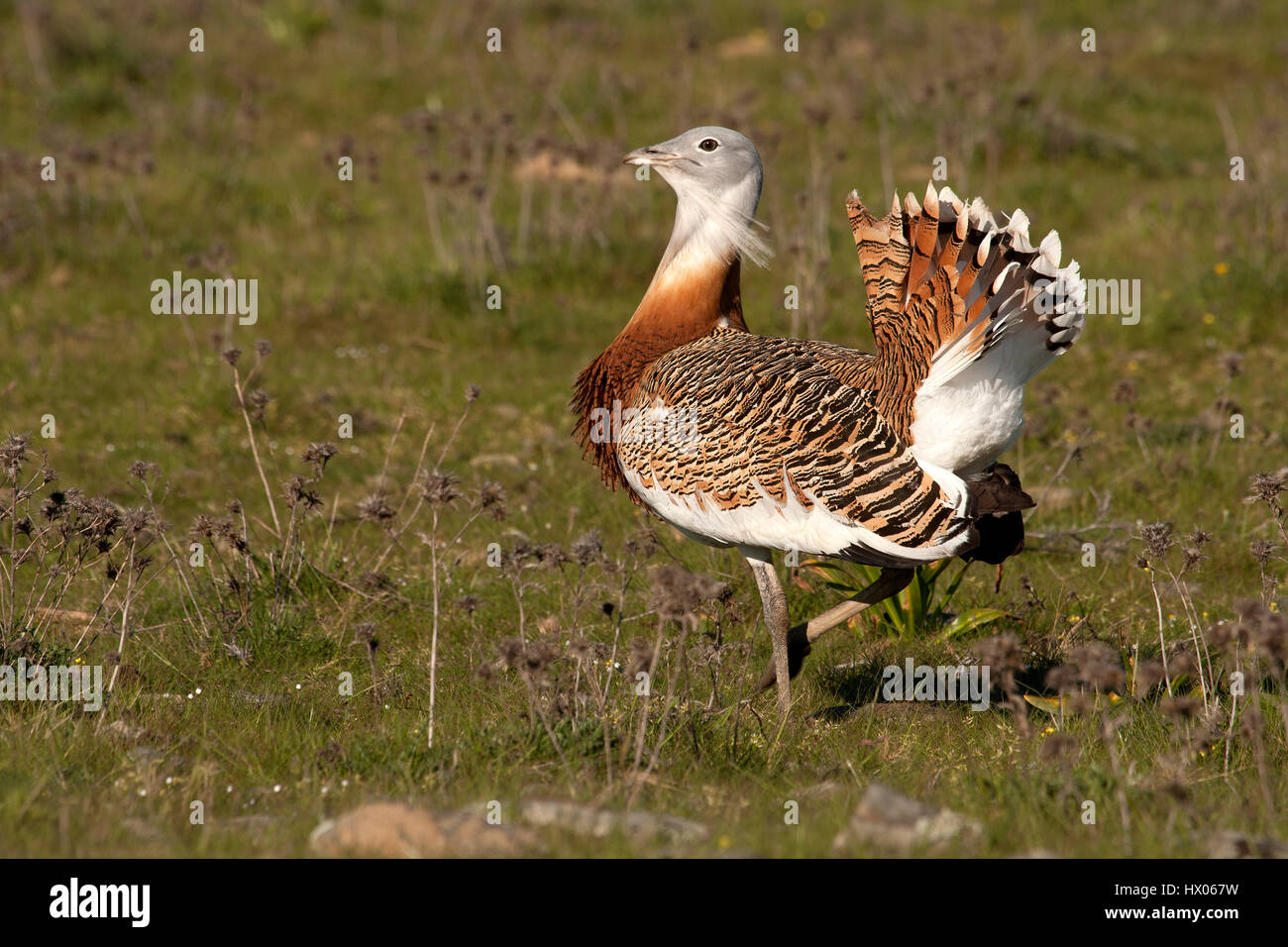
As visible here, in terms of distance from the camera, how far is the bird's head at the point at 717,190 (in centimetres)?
497

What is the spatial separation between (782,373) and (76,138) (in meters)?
6.75

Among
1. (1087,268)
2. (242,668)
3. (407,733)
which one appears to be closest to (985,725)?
(407,733)

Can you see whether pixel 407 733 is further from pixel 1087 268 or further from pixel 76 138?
pixel 76 138

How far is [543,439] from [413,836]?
13.3 feet

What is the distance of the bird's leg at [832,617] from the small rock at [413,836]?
1.63 m

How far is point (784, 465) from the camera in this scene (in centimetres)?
426

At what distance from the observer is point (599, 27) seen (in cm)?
1251
